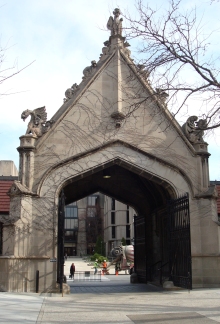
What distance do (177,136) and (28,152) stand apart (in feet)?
21.2

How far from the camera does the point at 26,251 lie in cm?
1666

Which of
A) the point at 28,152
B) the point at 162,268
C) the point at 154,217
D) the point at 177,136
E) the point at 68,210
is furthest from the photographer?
the point at 68,210

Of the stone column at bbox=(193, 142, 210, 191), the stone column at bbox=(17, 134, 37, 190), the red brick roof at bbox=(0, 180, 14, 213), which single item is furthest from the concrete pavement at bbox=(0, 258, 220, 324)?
the red brick roof at bbox=(0, 180, 14, 213)

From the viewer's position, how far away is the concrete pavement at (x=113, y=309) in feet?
33.2

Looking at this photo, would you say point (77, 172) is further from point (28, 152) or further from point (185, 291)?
point (185, 291)

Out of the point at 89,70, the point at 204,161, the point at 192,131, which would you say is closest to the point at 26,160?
the point at 89,70

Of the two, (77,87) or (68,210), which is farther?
(68,210)

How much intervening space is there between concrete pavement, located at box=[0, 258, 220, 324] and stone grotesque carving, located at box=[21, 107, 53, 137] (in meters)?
6.54

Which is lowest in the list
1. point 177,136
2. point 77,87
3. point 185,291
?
point 185,291

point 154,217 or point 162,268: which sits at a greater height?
point 154,217

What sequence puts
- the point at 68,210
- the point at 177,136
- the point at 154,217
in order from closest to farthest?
the point at 177,136, the point at 154,217, the point at 68,210

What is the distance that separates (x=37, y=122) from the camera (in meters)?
18.2

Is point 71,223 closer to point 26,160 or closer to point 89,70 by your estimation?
point 89,70

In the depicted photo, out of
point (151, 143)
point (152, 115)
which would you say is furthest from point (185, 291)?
point (152, 115)
